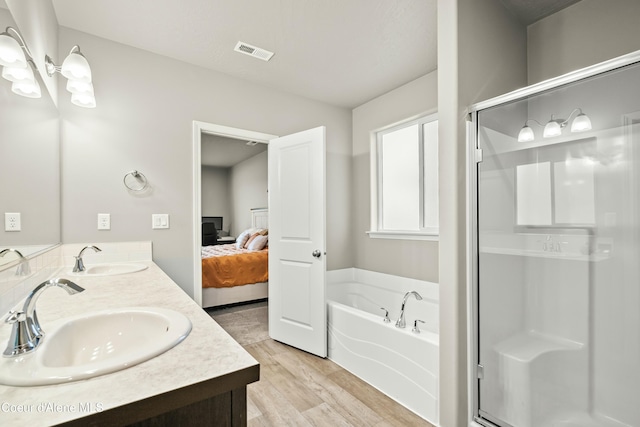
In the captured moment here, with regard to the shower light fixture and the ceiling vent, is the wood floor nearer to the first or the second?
the shower light fixture

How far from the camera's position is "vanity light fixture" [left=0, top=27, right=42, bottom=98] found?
0.97 meters

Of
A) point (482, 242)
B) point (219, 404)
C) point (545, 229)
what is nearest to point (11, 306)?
point (219, 404)

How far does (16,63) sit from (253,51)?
1717mm

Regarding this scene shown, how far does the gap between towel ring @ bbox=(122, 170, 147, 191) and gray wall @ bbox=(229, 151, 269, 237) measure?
3.81 meters

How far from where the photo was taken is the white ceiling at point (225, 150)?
549 centimetres

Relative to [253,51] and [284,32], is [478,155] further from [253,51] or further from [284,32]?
[253,51]

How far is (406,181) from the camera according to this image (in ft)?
10.3

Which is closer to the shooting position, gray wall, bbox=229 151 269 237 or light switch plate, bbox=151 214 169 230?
light switch plate, bbox=151 214 169 230

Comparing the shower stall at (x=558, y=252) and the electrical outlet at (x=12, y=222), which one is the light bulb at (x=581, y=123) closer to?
the shower stall at (x=558, y=252)

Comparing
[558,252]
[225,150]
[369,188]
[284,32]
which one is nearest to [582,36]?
[558,252]

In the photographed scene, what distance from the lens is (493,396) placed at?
163 centimetres

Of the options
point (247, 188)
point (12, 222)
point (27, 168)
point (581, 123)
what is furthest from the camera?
point (247, 188)

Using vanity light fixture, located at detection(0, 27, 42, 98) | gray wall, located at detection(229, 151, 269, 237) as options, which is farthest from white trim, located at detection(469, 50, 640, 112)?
gray wall, located at detection(229, 151, 269, 237)

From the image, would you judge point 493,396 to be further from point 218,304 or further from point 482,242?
point 218,304
